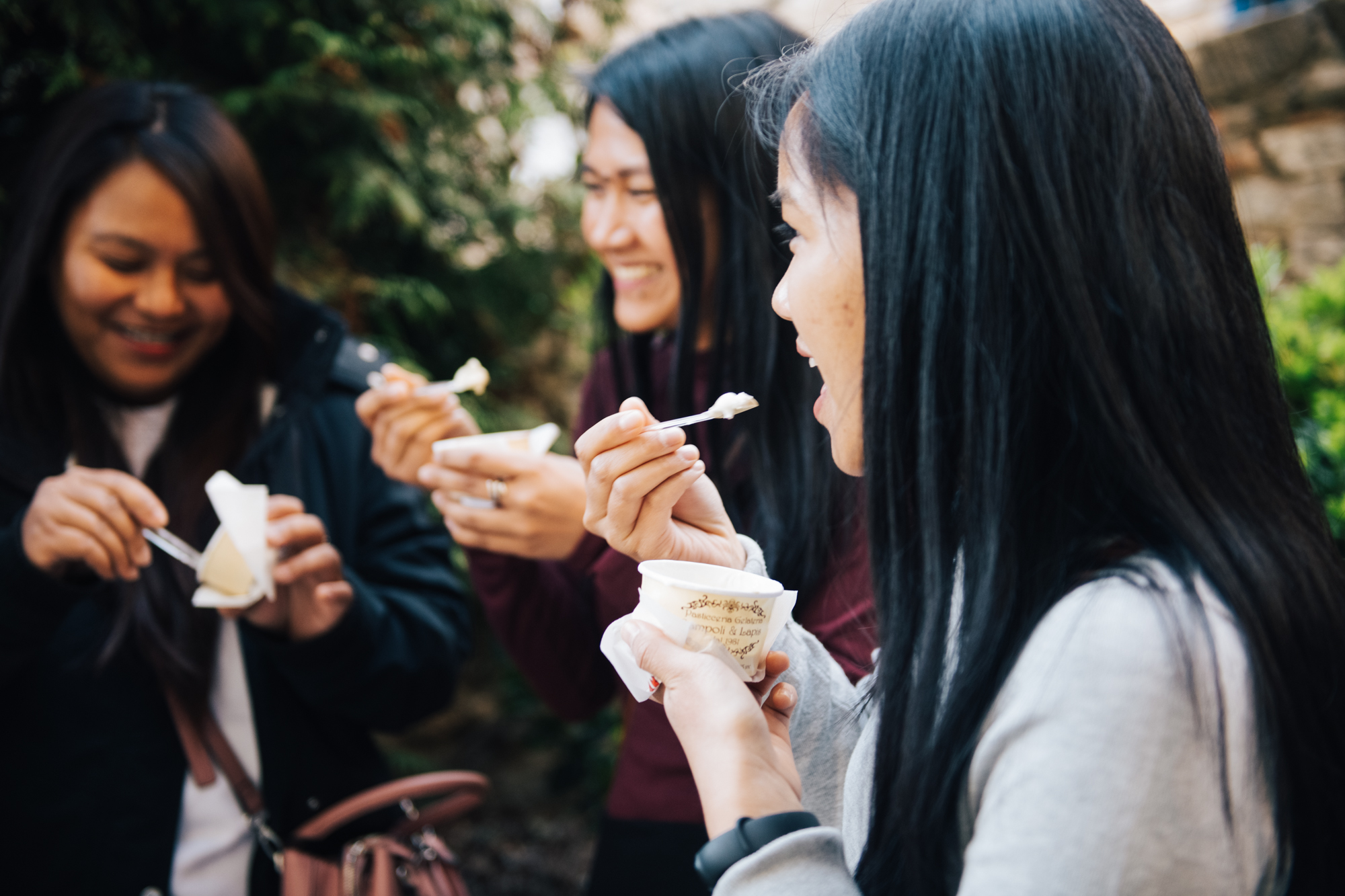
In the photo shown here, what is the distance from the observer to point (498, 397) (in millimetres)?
3672

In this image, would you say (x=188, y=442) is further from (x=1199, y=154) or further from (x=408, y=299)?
(x=1199, y=154)

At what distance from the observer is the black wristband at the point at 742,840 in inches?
35.4

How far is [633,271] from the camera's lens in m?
2.01

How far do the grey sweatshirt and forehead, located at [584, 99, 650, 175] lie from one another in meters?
1.38

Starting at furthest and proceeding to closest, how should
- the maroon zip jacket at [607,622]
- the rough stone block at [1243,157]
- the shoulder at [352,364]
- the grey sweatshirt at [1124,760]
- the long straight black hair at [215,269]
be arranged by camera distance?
the rough stone block at [1243,157], the shoulder at [352,364], the long straight black hair at [215,269], the maroon zip jacket at [607,622], the grey sweatshirt at [1124,760]

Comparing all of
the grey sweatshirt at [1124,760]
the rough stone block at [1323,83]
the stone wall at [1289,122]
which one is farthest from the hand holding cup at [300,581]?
the rough stone block at [1323,83]

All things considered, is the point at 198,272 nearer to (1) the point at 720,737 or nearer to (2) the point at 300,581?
(2) the point at 300,581

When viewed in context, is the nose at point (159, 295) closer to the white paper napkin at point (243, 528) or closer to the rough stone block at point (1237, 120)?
the white paper napkin at point (243, 528)

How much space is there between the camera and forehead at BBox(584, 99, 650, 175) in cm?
191

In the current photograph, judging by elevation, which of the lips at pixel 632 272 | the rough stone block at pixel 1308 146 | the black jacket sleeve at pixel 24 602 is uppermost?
the lips at pixel 632 272

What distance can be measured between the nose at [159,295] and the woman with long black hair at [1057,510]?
1692 mm

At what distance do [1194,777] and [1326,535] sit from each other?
1.26ft

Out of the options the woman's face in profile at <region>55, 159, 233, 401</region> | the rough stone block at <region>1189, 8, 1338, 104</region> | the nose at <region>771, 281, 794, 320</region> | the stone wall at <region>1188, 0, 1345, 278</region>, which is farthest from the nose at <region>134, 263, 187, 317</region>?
Answer: the stone wall at <region>1188, 0, 1345, 278</region>

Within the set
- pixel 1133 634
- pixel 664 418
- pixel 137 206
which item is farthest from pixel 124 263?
pixel 1133 634
